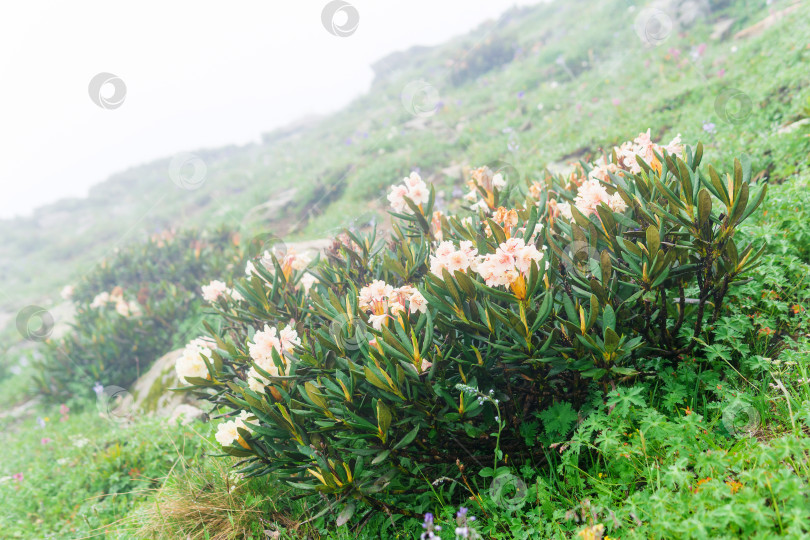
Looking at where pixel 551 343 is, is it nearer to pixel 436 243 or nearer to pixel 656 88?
pixel 436 243

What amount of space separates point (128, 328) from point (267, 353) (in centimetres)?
497

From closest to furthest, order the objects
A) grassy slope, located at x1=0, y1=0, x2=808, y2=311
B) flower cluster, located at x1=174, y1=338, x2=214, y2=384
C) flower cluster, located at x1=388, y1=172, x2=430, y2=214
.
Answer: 1. flower cluster, located at x1=174, y1=338, x2=214, y2=384
2. flower cluster, located at x1=388, y1=172, x2=430, y2=214
3. grassy slope, located at x1=0, y1=0, x2=808, y2=311

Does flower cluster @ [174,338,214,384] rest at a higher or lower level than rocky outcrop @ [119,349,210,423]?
higher

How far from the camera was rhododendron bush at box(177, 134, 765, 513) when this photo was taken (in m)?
2.08

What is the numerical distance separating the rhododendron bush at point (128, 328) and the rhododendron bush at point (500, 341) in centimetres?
459

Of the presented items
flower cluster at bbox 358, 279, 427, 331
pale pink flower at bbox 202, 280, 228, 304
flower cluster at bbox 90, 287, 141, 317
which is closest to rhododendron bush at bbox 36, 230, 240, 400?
flower cluster at bbox 90, 287, 141, 317

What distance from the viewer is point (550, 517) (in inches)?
85.4

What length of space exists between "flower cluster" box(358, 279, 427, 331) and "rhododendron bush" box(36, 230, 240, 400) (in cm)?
479

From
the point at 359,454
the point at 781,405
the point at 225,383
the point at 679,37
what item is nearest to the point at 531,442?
the point at 359,454

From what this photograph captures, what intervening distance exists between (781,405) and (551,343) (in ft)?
3.60

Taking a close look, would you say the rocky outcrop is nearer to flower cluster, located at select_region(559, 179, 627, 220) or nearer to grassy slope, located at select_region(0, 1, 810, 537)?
grassy slope, located at select_region(0, 1, 810, 537)

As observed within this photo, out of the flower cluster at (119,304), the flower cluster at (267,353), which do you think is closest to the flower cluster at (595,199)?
the flower cluster at (267,353)

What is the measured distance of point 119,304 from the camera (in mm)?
6512

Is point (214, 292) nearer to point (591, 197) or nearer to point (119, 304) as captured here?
point (591, 197)
